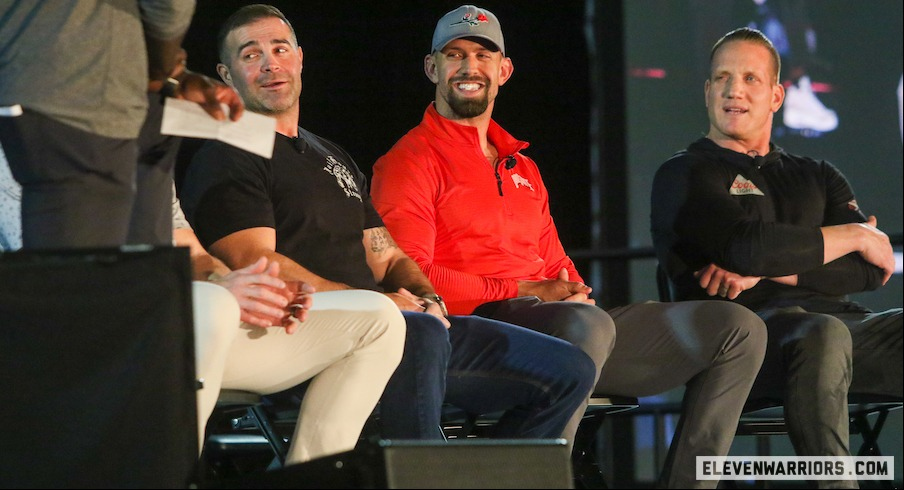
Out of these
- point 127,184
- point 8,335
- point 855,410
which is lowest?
point 855,410

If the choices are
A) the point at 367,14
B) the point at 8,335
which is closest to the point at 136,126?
the point at 8,335

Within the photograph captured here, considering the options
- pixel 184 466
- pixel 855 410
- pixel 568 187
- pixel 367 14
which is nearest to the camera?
pixel 184 466

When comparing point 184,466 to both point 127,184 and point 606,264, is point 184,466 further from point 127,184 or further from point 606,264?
point 606,264

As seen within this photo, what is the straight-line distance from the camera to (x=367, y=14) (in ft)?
14.1

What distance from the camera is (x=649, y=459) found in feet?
15.3

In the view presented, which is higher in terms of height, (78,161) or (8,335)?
(78,161)

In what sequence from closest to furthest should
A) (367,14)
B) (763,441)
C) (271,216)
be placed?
(271,216) → (763,441) → (367,14)

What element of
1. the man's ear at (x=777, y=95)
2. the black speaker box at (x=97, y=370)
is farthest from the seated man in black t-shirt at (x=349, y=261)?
the man's ear at (x=777, y=95)

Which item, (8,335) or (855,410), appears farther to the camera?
(855,410)

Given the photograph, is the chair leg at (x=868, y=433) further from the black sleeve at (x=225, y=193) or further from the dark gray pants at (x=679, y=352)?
the black sleeve at (x=225, y=193)

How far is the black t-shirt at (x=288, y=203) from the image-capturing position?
2.45 m

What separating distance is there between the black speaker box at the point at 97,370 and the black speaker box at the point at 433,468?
12 centimetres

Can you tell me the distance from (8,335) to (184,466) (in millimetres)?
311

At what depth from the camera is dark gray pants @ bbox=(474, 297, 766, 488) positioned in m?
2.55
